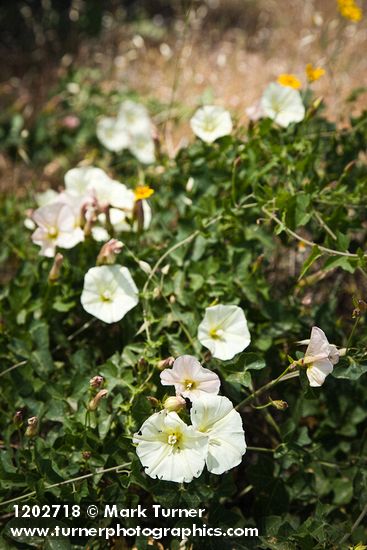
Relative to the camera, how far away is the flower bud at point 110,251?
154 cm

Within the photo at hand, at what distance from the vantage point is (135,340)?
163 cm

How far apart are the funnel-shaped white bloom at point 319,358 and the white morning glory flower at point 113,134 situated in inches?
60.6

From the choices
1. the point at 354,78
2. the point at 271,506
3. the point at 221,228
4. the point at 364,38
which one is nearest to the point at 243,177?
the point at 221,228

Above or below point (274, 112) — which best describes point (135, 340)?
below

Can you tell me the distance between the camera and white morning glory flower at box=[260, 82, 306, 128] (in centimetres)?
187

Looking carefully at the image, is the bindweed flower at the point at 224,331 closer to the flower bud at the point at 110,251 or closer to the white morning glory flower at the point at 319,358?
the white morning glory flower at the point at 319,358

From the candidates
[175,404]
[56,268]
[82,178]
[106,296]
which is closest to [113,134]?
[82,178]

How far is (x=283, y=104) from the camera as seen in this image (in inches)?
74.4

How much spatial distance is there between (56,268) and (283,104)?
960mm

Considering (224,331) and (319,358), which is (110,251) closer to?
(224,331)

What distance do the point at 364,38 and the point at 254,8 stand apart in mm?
1400

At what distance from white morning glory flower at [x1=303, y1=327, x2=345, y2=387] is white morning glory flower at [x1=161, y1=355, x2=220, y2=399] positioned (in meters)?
0.22

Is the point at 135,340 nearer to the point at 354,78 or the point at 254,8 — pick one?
the point at 354,78

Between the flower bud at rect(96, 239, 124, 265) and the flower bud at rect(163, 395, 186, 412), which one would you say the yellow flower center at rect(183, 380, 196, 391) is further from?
the flower bud at rect(96, 239, 124, 265)
